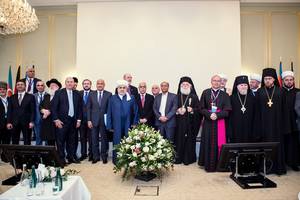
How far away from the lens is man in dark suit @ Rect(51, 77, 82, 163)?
557cm

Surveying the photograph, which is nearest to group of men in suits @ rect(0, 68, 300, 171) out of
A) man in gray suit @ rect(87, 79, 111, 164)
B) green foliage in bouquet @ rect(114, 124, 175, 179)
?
man in gray suit @ rect(87, 79, 111, 164)

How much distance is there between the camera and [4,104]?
233 inches

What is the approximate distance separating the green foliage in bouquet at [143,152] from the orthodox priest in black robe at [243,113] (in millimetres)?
1496

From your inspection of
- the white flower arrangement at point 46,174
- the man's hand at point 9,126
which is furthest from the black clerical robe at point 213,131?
the man's hand at point 9,126

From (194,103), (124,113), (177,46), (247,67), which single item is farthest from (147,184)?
(247,67)

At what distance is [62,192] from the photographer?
9.04ft

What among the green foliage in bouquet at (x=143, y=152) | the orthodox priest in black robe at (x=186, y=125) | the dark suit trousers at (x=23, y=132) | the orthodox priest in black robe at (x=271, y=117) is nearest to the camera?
the green foliage in bouquet at (x=143, y=152)

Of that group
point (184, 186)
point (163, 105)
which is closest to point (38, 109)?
point (163, 105)

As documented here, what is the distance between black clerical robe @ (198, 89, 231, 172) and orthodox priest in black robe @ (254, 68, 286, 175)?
60 centimetres

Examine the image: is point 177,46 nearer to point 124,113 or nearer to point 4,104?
point 124,113

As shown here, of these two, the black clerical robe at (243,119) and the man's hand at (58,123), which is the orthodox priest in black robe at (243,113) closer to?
the black clerical robe at (243,119)

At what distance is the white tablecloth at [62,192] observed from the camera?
2.63 m

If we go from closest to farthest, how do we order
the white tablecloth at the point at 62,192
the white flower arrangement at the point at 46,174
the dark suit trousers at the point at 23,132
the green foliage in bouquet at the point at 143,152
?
1. the white tablecloth at the point at 62,192
2. the white flower arrangement at the point at 46,174
3. the green foliage in bouquet at the point at 143,152
4. the dark suit trousers at the point at 23,132

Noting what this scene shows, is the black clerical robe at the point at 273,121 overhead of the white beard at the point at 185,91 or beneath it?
beneath
